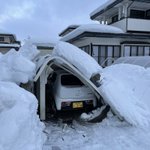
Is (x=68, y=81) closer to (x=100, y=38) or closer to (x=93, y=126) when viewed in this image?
(x=93, y=126)

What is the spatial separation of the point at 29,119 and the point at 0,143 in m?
0.88

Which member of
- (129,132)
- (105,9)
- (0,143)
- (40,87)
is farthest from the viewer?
(105,9)

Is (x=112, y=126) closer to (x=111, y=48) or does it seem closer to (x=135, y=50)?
(x=111, y=48)

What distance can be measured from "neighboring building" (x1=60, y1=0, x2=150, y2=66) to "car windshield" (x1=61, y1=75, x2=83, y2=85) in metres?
9.37

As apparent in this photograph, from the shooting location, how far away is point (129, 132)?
5828mm

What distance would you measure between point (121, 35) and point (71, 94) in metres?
11.6

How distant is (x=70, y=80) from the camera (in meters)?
7.94

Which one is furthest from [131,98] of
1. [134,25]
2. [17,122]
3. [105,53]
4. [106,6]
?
[106,6]

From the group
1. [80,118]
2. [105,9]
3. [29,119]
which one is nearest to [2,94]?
A: [29,119]

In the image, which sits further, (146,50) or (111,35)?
(146,50)

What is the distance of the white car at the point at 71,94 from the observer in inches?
292

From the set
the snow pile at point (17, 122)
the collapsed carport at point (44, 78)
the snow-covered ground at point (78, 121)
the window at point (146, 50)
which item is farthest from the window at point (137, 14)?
the snow pile at point (17, 122)

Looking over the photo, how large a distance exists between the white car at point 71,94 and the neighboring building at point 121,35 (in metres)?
9.48

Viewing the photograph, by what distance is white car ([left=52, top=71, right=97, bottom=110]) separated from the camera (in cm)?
742
